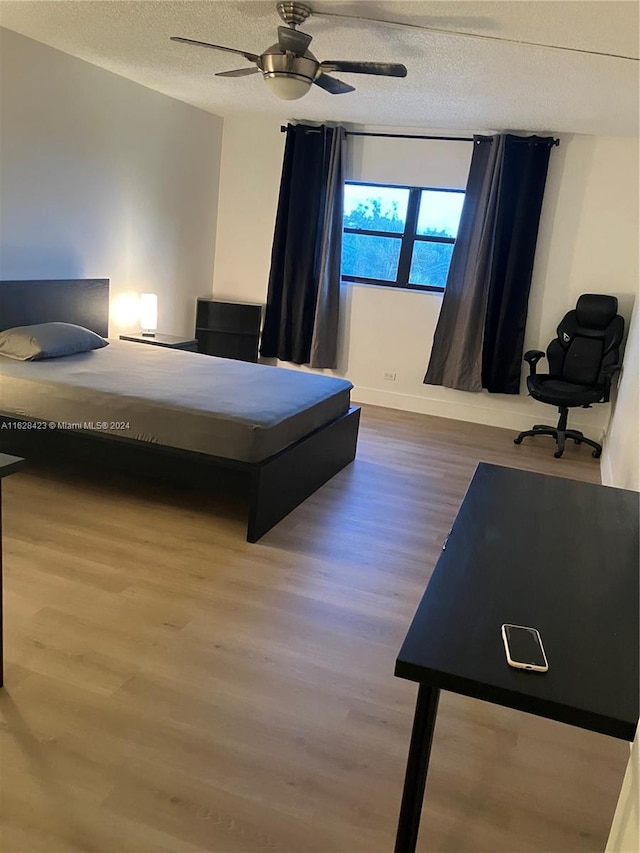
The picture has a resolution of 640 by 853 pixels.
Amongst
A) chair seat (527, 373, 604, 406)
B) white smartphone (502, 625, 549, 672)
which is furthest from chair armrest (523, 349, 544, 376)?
white smartphone (502, 625, 549, 672)

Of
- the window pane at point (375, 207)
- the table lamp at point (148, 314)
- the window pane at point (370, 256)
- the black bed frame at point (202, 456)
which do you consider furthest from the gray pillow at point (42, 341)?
the window pane at point (375, 207)

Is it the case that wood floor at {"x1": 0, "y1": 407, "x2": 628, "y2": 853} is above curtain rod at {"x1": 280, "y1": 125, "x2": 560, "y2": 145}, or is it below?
below

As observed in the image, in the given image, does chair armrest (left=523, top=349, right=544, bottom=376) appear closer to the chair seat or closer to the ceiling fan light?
the chair seat

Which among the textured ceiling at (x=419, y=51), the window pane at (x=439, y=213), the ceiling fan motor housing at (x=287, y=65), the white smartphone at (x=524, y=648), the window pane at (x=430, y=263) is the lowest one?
the white smartphone at (x=524, y=648)

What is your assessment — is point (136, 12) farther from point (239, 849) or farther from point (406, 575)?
point (239, 849)

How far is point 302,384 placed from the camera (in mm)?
3814

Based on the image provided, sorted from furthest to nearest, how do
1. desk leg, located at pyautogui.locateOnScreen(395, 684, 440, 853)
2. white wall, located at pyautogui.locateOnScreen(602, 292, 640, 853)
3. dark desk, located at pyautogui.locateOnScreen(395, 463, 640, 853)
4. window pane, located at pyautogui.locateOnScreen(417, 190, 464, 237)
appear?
window pane, located at pyautogui.locateOnScreen(417, 190, 464, 237)
white wall, located at pyautogui.locateOnScreen(602, 292, 640, 853)
desk leg, located at pyautogui.locateOnScreen(395, 684, 440, 853)
dark desk, located at pyautogui.locateOnScreen(395, 463, 640, 853)

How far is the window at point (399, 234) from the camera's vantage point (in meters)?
5.66

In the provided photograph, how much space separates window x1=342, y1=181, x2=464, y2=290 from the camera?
5656mm

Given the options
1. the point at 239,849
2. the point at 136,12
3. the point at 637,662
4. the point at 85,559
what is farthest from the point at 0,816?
the point at 136,12

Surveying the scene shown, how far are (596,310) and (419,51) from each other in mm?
2590

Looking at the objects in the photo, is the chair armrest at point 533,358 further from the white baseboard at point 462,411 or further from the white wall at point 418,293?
the white baseboard at point 462,411

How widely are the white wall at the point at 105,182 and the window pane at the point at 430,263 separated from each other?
1980 mm

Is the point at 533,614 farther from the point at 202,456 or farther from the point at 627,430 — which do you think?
the point at 627,430
